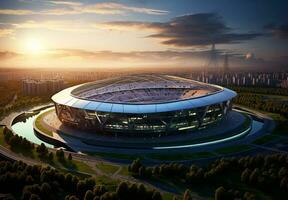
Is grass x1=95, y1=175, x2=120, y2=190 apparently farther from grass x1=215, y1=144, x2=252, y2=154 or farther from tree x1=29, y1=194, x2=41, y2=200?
grass x1=215, y1=144, x2=252, y2=154

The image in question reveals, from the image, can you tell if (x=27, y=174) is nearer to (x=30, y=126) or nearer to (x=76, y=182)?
(x=76, y=182)

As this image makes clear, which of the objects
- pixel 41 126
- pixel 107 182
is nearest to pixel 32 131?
pixel 41 126

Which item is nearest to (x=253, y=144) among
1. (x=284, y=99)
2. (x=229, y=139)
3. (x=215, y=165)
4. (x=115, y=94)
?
(x=229, y=139)

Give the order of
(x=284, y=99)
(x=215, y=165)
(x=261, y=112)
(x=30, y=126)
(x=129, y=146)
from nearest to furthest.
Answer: (x=215, y=165) → (x=129, y=146) → (x=30, y=126) → (x=261, y=112) → (x=284, y=99)

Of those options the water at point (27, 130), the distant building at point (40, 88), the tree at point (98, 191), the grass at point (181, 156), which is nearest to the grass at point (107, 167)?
the grass at point (181, 156)

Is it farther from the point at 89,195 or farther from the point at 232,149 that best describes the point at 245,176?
the point at 89,195

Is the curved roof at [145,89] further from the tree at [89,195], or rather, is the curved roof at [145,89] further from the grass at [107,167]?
the tree at [89,195]
